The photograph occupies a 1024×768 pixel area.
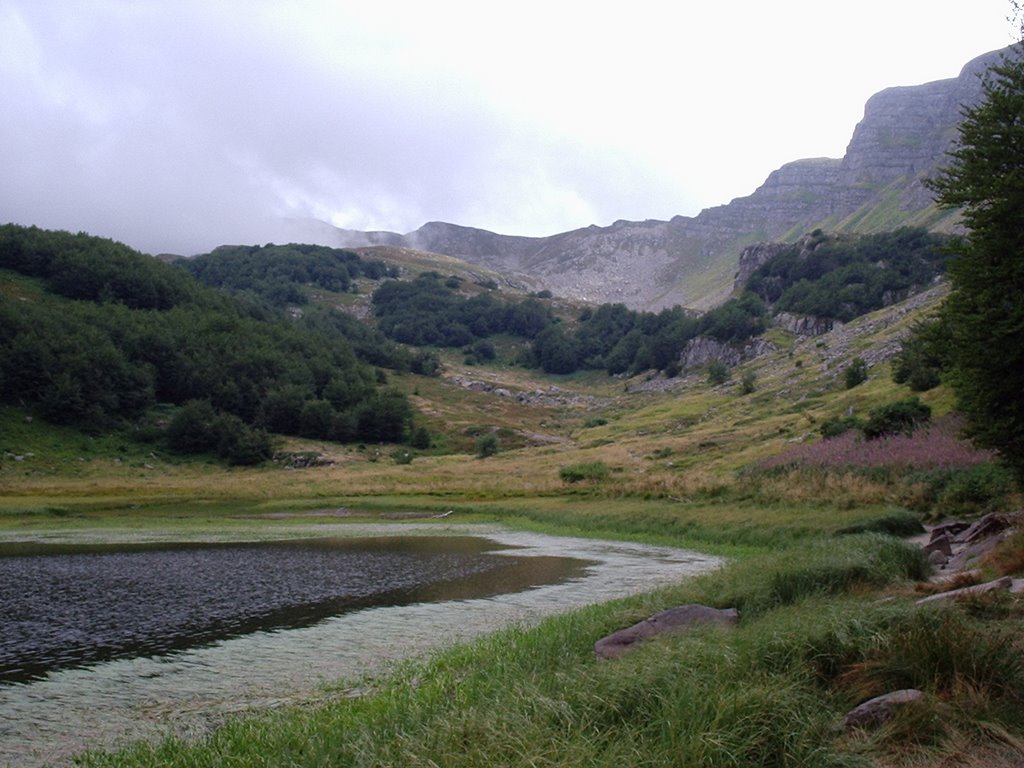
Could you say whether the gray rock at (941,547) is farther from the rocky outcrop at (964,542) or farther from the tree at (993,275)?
the tree at (993,275)

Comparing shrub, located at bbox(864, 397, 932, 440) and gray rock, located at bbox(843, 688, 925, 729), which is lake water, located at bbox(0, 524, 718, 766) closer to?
gray rock, located at bbox(843, 688, 925, 729)

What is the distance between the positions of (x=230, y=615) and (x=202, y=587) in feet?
20.4

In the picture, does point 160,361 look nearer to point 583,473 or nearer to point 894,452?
point 583,473

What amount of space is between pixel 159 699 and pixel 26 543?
3631 cm

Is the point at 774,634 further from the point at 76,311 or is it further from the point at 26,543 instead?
the point at 76,311

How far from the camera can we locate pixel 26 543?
44031mm

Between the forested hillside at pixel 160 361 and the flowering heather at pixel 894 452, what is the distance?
74545mm

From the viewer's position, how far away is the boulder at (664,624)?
14.4 meters

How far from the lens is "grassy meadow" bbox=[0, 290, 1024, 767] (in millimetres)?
8422

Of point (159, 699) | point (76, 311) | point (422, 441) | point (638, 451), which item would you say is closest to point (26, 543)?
point (159, 699)

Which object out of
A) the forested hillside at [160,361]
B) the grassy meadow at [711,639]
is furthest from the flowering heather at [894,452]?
→ the forested hillside at [160,361]

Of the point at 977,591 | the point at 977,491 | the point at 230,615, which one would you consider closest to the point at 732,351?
the point at 977,491

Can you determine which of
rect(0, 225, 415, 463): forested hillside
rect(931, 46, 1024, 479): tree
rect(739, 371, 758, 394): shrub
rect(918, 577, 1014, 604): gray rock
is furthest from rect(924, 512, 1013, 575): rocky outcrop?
rect(739, 371, 758, 394): shrub

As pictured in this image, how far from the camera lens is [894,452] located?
4634 cm
